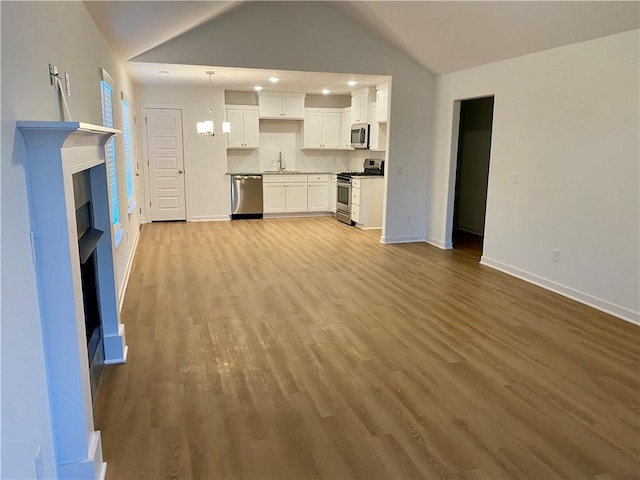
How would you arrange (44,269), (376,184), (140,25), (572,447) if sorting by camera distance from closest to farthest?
(44,269)
(572,447)
(140,25)
(376,184)

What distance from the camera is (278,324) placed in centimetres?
377

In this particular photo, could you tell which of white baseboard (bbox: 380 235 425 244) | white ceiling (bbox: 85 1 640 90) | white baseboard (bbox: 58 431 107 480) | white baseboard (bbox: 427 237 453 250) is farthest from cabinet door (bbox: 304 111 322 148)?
white baseboard (bbox: 58 431 107 480)

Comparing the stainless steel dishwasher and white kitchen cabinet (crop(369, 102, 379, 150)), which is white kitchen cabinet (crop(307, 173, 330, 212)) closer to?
the stainless steel dishwasher

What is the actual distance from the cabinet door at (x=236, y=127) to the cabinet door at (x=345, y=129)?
2014mm

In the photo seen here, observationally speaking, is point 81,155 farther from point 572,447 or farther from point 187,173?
point 187,173

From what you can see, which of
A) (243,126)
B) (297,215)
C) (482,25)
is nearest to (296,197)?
(297,215)

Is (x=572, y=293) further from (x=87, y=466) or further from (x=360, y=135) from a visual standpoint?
(x=360, y=135)

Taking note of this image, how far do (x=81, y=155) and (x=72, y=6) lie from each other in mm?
1297

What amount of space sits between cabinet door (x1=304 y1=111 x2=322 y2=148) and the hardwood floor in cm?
481

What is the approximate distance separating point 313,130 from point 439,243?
3.87 metres

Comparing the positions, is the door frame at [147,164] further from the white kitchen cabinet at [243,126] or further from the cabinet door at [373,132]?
the cabinet door at [373,132]

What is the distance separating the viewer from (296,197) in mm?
9180

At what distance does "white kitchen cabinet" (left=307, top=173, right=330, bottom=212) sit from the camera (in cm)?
927

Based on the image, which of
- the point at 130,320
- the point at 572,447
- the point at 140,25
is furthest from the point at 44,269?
the point at 140,25
